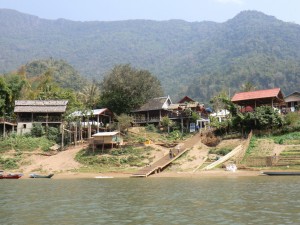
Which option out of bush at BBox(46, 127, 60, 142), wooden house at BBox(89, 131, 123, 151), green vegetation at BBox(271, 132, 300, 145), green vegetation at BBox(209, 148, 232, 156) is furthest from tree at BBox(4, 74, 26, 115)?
green vegetation at BBox(271, 132, 300, 145)

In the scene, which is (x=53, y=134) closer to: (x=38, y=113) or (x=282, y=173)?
(x=38, y=113)

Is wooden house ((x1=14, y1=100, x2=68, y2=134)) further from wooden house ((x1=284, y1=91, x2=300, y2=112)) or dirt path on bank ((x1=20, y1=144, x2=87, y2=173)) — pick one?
wooden house ((x1=284, y1=91, x2=300, y2=112))

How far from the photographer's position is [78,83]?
124m

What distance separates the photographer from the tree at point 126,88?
240 ft

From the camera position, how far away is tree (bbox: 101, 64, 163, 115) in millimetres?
73125

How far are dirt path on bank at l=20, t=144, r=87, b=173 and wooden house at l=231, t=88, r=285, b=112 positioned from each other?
82.5 feet

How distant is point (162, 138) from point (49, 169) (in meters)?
18.2

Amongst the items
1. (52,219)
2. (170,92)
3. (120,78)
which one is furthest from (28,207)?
(170,92)

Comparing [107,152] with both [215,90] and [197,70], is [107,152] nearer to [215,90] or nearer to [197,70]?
[215,90]

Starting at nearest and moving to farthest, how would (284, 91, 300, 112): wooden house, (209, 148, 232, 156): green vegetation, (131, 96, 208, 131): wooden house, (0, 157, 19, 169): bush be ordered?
1. (209, 148, 232, 156): green vegetation
2. (0, 157, 19, 169): bush
3. (131, 96, 208, 131): wooden house
4. (284, 91, 300, 112): wooden house

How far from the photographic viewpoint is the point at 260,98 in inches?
2279

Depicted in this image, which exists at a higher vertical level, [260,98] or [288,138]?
[260,98]

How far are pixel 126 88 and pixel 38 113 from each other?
1622 centimetres

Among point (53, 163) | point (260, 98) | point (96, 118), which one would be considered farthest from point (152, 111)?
point (53, 163)
